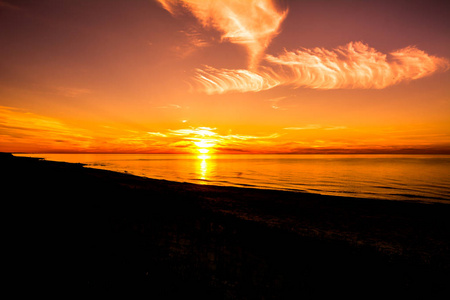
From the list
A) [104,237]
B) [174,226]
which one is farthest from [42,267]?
[174,226]

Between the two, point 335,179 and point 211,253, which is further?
point 335,179

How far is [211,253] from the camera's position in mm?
7324

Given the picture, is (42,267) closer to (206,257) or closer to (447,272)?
(206,257)

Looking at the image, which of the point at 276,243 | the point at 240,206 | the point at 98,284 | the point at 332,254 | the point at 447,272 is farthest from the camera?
the point at 240,206

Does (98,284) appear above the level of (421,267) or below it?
above

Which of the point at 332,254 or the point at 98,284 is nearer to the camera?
the point at 98,284

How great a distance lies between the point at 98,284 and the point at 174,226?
17.8ft

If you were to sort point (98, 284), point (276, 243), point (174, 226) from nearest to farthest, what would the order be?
point (98, 284) → point (276, 243) → point (174, 226)

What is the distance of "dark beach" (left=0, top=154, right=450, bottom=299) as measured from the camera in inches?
203

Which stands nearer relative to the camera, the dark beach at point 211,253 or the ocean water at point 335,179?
the dark beach at point 211,253

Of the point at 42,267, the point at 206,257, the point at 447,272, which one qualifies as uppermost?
the point at 42,267

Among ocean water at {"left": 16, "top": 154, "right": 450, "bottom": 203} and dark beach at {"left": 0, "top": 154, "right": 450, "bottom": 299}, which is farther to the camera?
ocean water at {"left": 16, "top": 154, "right": 450, "bottom": 203}

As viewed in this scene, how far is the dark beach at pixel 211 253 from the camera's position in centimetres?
516

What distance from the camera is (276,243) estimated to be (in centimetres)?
906
